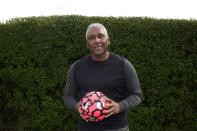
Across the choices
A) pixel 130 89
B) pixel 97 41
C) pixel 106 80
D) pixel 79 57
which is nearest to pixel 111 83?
pixel 106 80

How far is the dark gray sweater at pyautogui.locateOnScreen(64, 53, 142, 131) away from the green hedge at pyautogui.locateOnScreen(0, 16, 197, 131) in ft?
8.68

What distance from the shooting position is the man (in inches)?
89.7

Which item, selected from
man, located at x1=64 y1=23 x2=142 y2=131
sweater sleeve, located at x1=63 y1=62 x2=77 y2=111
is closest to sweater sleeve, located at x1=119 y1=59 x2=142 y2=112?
man, located at x1=64 y1=23 x2=142 y2=131

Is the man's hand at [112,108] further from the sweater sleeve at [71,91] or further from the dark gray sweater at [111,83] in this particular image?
the sweater sleeve at [71,91]

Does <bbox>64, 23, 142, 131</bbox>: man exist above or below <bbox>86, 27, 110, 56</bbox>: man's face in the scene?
below

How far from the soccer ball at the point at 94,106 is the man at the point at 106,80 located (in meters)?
0.08

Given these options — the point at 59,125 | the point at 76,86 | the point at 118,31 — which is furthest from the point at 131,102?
the point at 59,125

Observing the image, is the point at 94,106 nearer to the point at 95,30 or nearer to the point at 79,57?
the point at 95,30

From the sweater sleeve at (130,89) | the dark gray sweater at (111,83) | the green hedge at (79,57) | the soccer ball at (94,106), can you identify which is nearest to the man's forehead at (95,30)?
the dark gray sweater at (111,83)

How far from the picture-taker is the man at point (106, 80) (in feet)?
7.48

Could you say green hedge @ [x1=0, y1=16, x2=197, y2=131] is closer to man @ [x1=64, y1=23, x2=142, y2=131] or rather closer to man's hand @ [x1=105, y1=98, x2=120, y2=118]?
man @ [x1=64, y1=23, x2=142, y2=131]

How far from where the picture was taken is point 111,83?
227 centimetres

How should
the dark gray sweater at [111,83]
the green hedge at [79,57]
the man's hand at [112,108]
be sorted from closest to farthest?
the man's hand at [112,108]
the dark gray sweater at [111,83]
the green hedge at [79,57]

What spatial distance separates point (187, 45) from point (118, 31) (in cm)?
186
